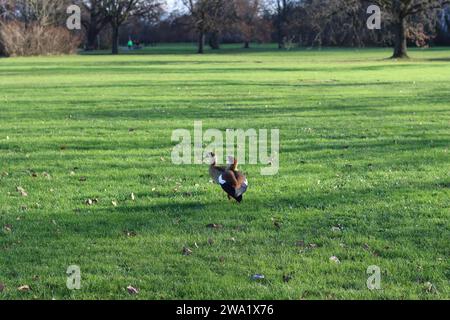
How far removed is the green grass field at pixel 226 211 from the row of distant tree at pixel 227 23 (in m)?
36.4

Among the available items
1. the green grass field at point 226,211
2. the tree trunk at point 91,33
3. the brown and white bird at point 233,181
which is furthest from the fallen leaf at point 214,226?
the tree trunk at point 91,33

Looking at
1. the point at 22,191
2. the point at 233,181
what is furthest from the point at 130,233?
the point at 22,191

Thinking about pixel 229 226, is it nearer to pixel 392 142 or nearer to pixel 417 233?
pixel 417 233

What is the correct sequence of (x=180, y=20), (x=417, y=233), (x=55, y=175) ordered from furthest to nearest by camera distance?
(x=180, y=20)
(x=55, y=175)
(x=417, y=233)

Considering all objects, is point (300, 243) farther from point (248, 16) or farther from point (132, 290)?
point (248, 16)

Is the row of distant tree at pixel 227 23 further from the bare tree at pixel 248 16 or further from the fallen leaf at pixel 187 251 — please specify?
the fallen leaf at pixel 187 251

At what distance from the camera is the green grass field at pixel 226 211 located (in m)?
6.31

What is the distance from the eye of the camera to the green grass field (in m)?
6.31

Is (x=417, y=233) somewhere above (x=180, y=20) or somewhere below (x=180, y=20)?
below

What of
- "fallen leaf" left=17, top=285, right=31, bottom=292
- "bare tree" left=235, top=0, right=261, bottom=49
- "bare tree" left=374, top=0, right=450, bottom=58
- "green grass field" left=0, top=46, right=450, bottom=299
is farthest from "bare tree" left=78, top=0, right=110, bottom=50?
"fallen leaf" left=17, top=285, right=31, bottom=292
